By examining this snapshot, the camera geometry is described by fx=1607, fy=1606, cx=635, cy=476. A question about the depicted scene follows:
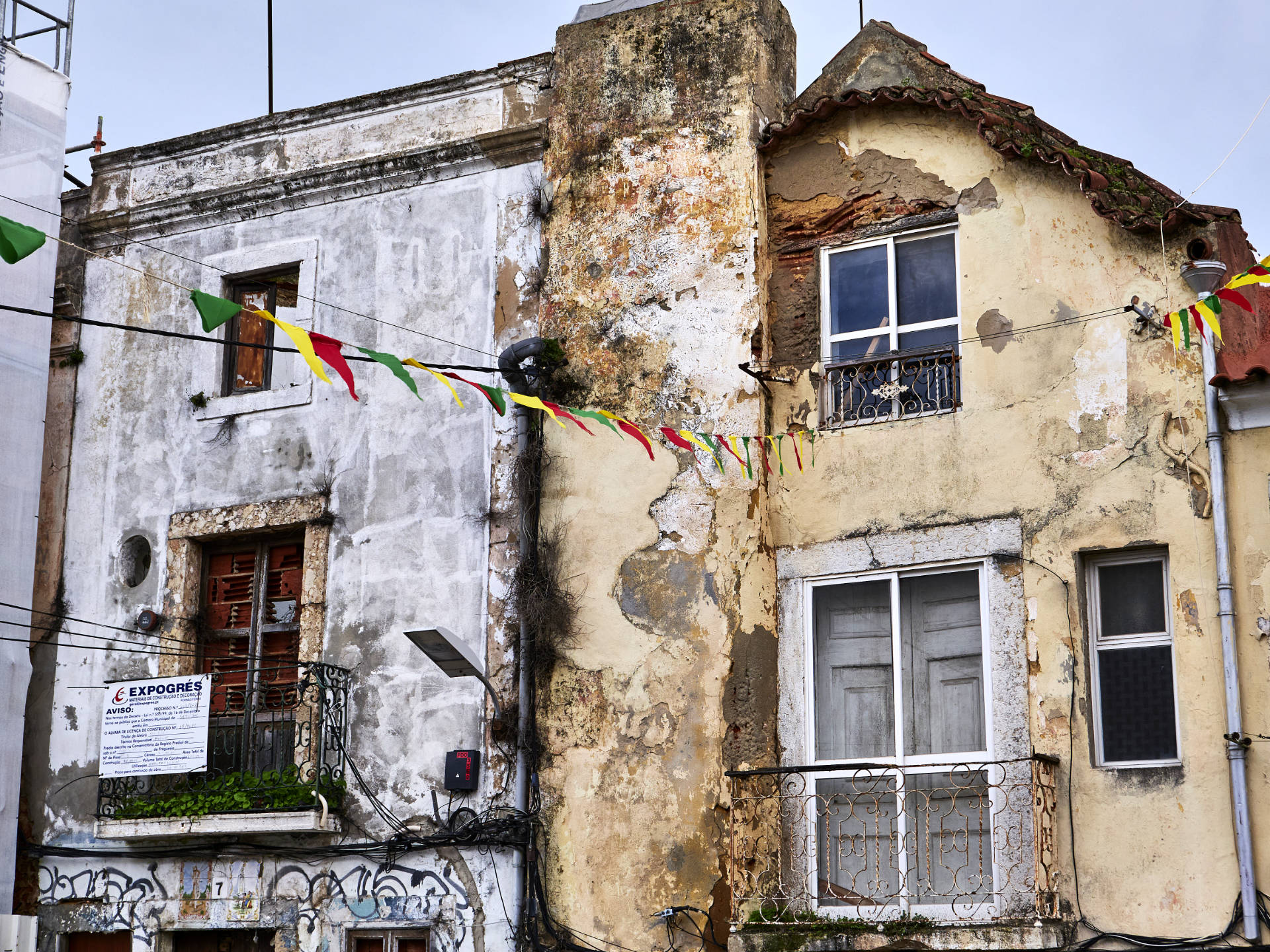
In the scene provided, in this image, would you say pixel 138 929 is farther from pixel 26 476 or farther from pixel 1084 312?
pixel 1084 312

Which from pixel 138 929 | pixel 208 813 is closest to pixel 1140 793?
pixel 208 813

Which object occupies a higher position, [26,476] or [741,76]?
[741,76]

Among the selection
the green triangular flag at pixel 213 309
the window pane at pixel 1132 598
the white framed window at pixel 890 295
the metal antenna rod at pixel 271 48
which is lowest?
the window pane at pixel 1132 598

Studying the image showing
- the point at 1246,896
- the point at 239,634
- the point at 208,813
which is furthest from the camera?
the point at 239,634

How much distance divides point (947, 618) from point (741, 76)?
4.26 meters

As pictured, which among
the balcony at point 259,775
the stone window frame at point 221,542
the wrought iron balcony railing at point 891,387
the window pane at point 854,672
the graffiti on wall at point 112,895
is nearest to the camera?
the window pane at point 854,672

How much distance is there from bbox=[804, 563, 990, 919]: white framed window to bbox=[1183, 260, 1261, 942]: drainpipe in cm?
139

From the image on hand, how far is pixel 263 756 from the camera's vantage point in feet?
39.6

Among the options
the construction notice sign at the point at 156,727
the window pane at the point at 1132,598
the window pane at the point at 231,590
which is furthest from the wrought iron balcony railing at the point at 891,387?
the construction notice sign at the point at 156,727

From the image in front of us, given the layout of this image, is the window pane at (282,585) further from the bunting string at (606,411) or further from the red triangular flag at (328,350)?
the red triangular flag at (328,350)

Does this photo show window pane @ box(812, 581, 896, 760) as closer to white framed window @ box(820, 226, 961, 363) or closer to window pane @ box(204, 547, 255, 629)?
white framed window @ box(820, 226, 961, 363)

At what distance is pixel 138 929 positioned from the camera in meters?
12.1

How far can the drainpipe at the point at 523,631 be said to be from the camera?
1092cm

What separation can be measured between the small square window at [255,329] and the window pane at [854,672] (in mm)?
5115
